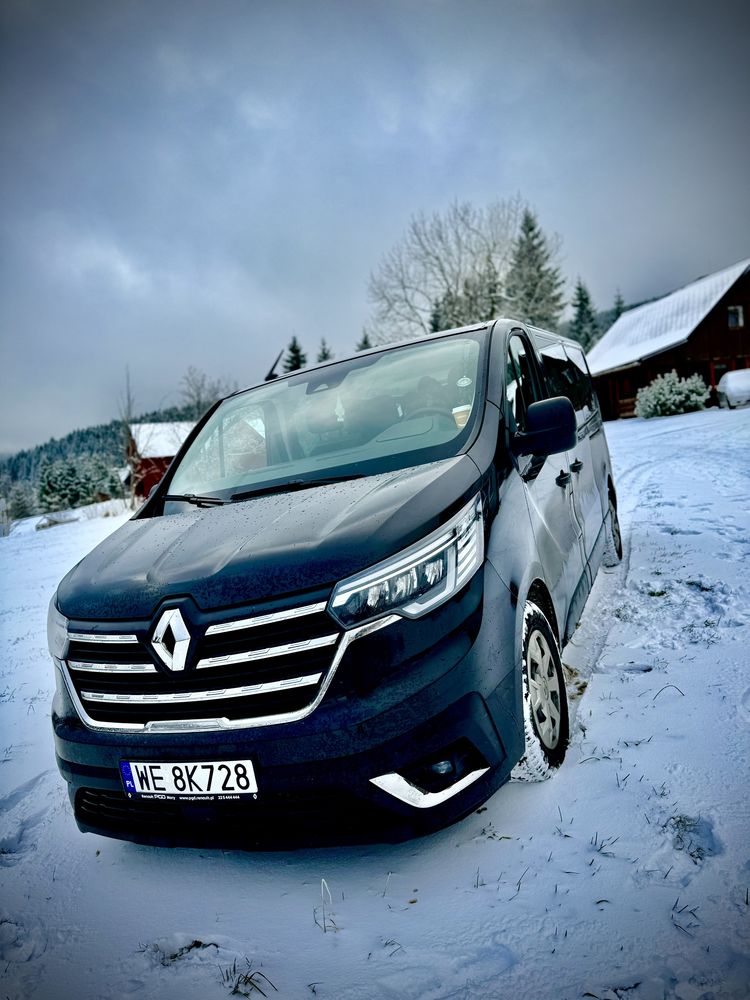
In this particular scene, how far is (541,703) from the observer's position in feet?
7.53

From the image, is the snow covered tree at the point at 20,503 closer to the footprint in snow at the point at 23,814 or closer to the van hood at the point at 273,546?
the footprint in snow at the point at 23,814

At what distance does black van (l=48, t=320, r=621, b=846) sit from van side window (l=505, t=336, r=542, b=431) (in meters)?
0.26

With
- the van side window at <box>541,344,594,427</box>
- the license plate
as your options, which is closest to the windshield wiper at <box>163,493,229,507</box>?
the license plate

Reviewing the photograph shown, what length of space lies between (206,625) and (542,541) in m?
1.47

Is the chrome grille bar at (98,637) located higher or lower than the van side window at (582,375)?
lower

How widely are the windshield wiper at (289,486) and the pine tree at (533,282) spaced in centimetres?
3387

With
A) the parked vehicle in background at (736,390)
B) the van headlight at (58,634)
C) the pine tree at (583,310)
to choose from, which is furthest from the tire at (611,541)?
the pine tree at (583,310)

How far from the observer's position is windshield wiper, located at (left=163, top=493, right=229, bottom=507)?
104 inches

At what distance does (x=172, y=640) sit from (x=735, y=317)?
124ft

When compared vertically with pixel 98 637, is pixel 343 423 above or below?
above

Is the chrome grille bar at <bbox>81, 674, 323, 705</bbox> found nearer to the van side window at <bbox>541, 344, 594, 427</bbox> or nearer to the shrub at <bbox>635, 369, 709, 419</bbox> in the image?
the van side window at <bbox>541, 344, 594, 427</bbox>

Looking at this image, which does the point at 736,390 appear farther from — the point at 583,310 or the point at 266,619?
the point at 583,310

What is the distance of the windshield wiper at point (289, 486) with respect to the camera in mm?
2404

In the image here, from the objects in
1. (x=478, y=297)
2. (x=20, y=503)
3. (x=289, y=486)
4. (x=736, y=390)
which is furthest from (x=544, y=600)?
(x=20, y=503)
